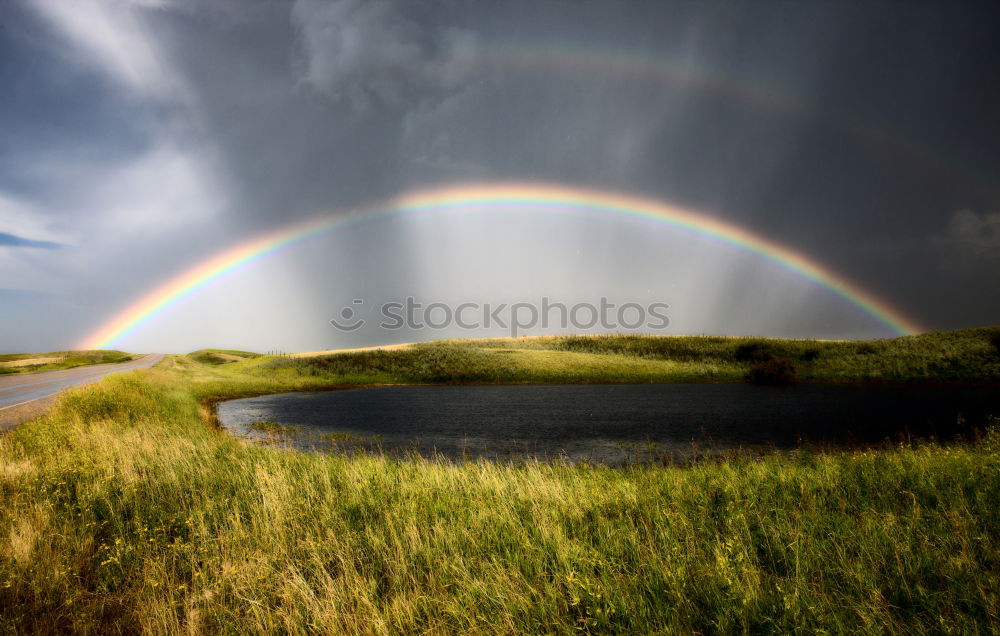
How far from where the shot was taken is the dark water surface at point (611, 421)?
1941 cm

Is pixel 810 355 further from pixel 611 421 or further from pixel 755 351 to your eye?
pixel 611 421

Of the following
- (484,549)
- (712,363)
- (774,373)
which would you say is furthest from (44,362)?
(774,373)

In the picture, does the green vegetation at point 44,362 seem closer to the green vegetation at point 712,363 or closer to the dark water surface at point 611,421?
the green vegetation at point 712,363

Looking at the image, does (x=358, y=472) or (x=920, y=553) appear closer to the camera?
(x=920, y=553)

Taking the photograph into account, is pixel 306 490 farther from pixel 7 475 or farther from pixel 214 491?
pixel 7 475

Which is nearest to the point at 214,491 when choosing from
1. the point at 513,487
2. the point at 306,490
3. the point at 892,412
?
the point at 306,490

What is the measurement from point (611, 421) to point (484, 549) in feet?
77.5

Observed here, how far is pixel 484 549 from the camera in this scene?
5168 millimetres

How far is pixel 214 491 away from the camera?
7926 millimetres

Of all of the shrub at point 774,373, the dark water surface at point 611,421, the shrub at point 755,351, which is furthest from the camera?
the shrub at point 755,351

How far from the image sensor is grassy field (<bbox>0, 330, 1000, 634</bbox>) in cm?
382

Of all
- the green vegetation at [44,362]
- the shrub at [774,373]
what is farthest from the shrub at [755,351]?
the green vegetation at [44,362]

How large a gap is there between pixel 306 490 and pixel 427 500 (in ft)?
8.16

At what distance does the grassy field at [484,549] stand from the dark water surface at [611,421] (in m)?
8.92
